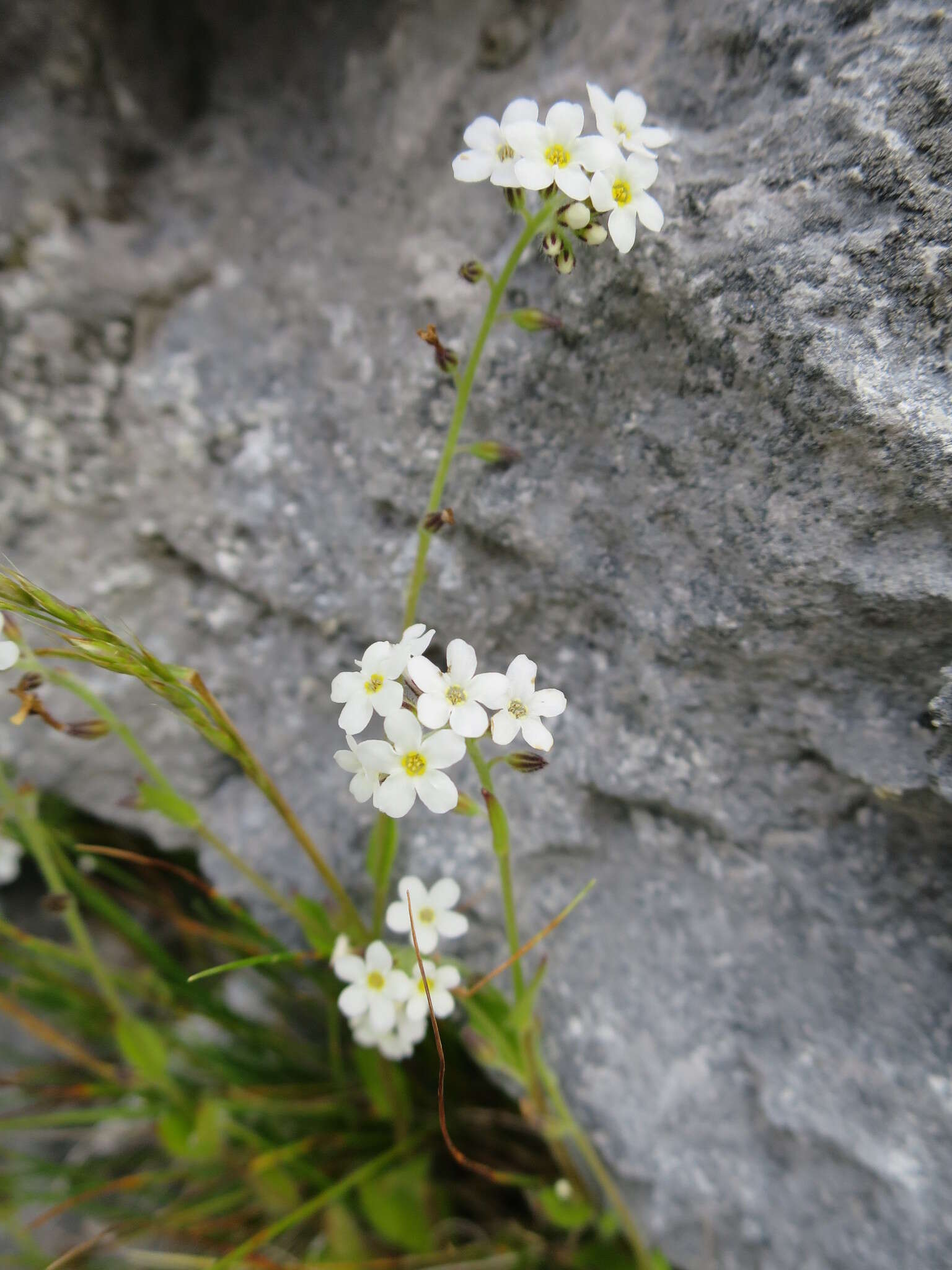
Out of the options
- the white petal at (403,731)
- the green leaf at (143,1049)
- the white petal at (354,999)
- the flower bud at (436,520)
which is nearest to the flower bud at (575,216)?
the flower bud at (436,520)

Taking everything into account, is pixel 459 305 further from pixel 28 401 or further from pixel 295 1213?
pixel 295 1213

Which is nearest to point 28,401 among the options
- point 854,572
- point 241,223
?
point 241,223

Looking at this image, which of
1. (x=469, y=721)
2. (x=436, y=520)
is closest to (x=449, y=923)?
(x=469, y=721)

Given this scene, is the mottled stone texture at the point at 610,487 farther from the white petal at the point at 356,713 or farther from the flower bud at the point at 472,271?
the white petal at the point at 356,713

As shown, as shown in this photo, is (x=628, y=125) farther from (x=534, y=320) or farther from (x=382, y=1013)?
(x=382, y=1013)

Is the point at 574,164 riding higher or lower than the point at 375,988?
higher

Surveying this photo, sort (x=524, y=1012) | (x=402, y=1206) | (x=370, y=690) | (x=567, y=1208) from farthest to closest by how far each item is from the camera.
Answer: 1. (x=402, y=1206)
2. (x=567, y=1208)
3. (x=524, y=1012)
4. (x=370, y=690)
